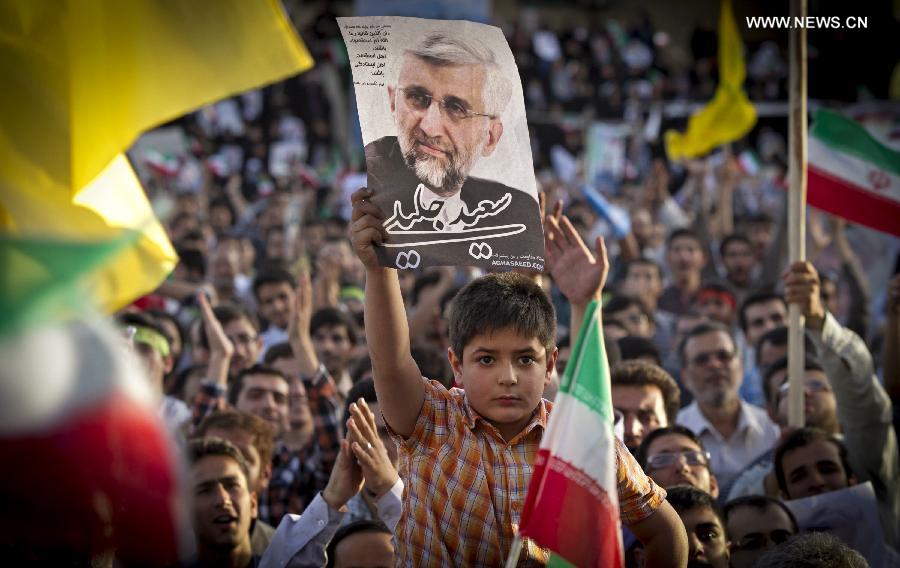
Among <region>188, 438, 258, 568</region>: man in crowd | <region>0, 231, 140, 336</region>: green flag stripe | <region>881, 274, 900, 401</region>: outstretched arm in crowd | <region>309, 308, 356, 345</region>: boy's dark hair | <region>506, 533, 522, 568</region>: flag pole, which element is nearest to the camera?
<region>0, 231, 140, 336</region>: green flag stripe

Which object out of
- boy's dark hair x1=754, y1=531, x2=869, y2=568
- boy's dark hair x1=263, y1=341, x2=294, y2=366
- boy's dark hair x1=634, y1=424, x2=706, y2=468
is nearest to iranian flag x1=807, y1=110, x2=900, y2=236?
boy's dark hair x1=634, y1=424, x2=706, y2=468

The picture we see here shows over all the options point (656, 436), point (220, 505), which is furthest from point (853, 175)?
point (220, 505)

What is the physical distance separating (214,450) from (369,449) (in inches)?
32.9

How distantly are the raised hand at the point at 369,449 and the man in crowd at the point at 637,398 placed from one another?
1445 millimetres

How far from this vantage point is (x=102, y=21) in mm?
3441

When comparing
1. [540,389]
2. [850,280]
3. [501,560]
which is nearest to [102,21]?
[540,389]

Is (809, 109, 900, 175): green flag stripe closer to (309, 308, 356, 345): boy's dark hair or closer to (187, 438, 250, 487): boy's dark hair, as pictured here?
(309, 308, 356, 345): boy's dark hair

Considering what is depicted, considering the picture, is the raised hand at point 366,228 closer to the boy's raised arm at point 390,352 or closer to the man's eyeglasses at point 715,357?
the boy's raised arm at point 390,352

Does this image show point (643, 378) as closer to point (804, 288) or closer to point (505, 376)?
point (804, 288)

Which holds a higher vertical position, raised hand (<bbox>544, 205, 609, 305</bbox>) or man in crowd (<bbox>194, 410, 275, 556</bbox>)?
raised hand (<bbox>544, 205, 609, 305</bbox>)

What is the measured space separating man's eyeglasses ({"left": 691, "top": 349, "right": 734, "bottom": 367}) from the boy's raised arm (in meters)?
3.31

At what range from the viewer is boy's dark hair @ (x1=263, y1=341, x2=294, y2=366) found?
6223 millimetres

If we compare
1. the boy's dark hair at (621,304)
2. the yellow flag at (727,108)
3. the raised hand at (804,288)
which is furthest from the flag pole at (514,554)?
the yellow flag at (727,108)

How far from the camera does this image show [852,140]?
591 centimetres
